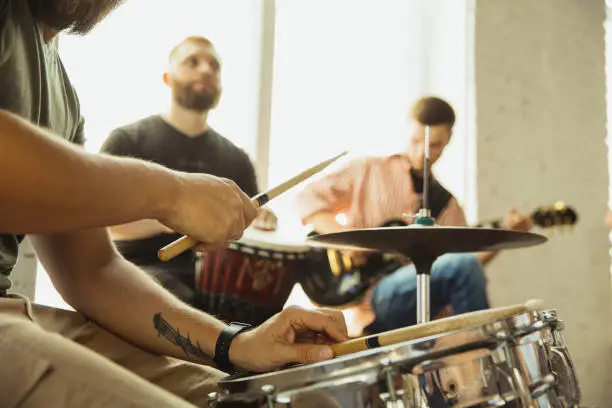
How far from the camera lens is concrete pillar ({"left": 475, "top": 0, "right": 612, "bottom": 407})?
369 cm

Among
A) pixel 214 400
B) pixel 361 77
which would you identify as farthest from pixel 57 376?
pixel 361 77

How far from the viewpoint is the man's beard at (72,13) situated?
0.96 m

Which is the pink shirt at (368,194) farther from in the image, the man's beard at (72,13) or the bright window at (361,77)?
the man's beard at (72,13)

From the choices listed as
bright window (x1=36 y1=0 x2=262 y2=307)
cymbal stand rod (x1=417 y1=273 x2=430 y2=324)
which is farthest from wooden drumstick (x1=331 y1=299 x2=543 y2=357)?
bright window (x1=36 y1=0 x2=262 y2=307)

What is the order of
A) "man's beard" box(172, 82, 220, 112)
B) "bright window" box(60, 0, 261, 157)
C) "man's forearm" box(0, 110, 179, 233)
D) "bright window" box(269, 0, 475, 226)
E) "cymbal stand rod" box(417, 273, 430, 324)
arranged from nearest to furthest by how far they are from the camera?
1. "man's forearm" box(0, 110, 179, 233)
2. "cymbal stand rod" box(417, 273, 430, 324)
3. "bright window" box(60, 0, 261, 157)
4. "man's beard" box(172, 82, 220, 112)
5. "bright window" box(269, 0, 475, 226)

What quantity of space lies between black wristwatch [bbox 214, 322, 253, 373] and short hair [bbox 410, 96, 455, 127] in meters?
2.53

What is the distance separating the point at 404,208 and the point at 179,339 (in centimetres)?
219

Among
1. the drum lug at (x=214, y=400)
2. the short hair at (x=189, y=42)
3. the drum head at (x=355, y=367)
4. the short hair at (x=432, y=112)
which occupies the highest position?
the short hair at (x=189, y=42)

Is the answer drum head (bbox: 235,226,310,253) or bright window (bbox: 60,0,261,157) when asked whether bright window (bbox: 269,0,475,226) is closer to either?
bright window (bbox: 60,0,261,157)

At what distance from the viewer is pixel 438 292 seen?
8.36 feet

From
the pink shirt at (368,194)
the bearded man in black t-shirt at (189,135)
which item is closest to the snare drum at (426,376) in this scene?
the bearded man in black t-shirt at (189,135)

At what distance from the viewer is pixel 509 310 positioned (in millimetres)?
833

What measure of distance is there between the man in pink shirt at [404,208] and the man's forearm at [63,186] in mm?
1911

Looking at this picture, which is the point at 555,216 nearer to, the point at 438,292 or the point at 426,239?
the point at 438,292
